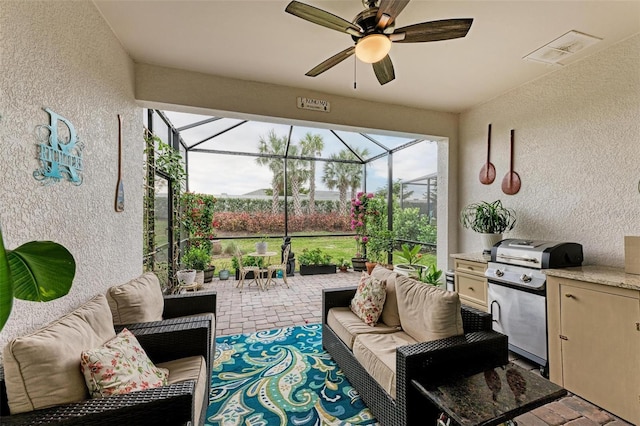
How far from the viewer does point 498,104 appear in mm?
3525

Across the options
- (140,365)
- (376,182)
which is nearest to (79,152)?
(140,365)

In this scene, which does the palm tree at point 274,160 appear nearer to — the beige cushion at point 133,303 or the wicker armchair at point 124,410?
the beige cushion at point 133,303

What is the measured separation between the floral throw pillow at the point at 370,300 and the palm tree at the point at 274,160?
4.28 m

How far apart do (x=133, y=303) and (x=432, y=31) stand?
8.93 feet

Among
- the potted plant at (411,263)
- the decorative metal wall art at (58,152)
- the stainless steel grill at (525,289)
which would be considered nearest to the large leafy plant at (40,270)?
the decorative metal wall art at (58,152)

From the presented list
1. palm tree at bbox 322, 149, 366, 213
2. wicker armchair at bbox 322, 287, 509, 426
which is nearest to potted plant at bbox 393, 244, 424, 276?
wicker armchair at bbox 322, 287, 509, 426

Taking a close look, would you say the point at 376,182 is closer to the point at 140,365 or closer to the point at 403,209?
the point at 403,209

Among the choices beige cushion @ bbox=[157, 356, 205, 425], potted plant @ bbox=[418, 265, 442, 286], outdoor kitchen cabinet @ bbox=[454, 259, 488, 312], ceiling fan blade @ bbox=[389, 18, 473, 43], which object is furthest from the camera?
potted plant @ bbox=[418, 265, 442, 286]

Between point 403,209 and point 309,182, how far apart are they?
7.54 feet

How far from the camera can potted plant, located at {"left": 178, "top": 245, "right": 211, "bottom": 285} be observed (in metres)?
5.12

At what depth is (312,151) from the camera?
6.58 meters

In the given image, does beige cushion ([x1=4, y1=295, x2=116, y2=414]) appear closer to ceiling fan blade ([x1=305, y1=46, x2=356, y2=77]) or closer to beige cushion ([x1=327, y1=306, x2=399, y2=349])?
beige cushion ([x1=327, y1=306, x2=399, y2=349])

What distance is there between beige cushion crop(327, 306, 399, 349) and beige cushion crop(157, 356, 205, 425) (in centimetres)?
107

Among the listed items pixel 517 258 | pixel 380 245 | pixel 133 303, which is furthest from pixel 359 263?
pixel 133 303
